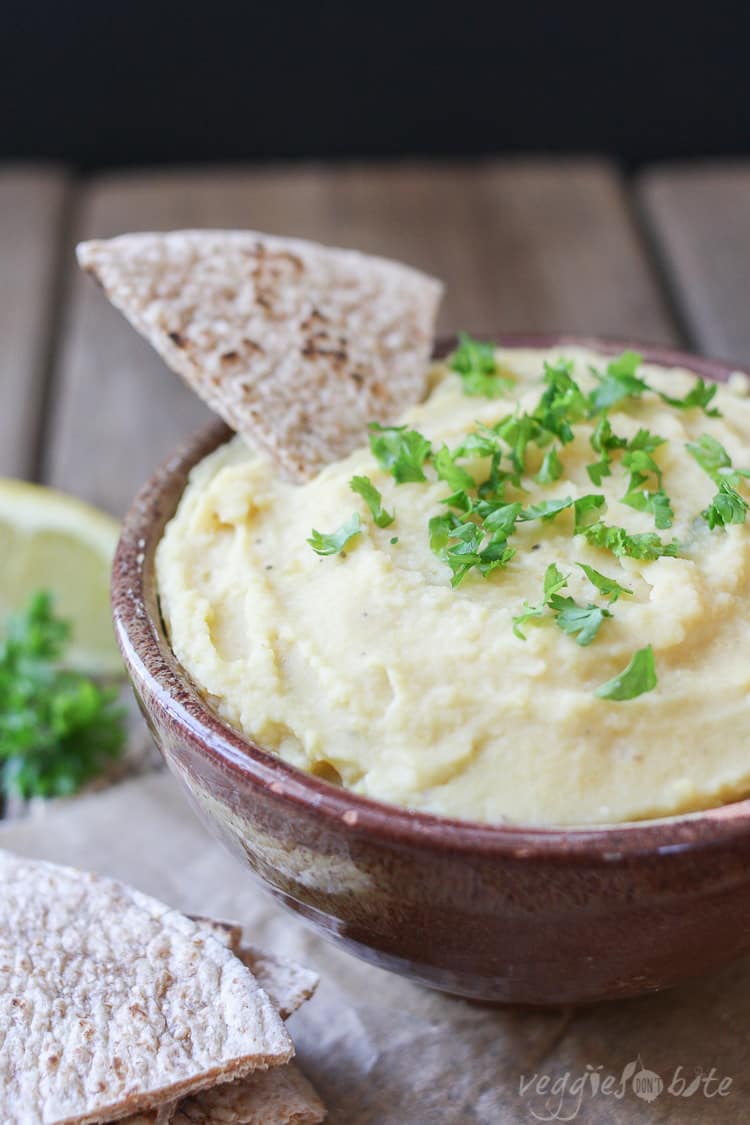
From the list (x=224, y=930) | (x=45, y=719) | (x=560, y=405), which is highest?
(x=560, y=405)

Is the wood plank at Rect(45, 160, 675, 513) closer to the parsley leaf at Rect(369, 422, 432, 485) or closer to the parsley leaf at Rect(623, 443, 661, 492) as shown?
the parsley leaf at Rect(369, 422, 432, 485)

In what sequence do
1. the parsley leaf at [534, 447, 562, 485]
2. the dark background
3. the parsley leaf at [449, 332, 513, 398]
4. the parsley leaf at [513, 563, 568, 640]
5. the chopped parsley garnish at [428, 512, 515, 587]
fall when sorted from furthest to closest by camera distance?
the dark background < the parsley leaf at [449, 332, 513, 398] < the parsley leaf at [534, 447, 562, 485] < the chopped parsley garnish at [428, 512, 515, 587] < the parsley leaf at [513, 563, 568, 640]

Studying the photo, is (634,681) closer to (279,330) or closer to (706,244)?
(279,330)

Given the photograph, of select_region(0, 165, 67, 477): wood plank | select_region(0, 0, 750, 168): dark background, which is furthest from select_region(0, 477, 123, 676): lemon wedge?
select_region(0, 0, 750, 168): dark background

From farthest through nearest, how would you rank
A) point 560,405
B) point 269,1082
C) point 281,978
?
point 560,405
point 281,978
point 269,1082

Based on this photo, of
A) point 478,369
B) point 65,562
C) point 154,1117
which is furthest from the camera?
point 65,562

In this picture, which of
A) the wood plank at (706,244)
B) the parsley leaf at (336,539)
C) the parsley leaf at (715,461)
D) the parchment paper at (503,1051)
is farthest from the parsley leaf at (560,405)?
the wood plank at (706,244)

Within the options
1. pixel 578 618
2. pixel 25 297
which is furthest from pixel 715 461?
pixel 25 297
